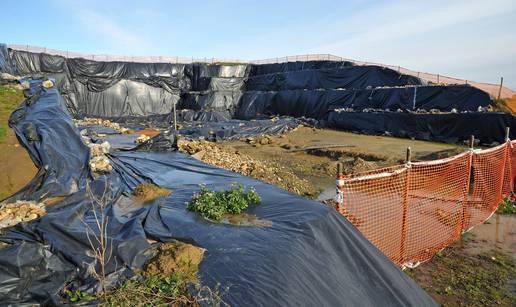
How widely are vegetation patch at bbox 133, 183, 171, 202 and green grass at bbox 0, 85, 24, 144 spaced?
421cm

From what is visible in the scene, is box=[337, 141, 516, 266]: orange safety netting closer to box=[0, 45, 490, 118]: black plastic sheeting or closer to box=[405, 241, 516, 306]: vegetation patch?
box=[405, 241, 516, 306]: vegetation patch

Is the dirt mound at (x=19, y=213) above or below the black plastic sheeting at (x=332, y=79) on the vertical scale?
below

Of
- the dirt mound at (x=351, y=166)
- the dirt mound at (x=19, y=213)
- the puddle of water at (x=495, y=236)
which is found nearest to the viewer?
the dirt mound at (x=19, y=213)

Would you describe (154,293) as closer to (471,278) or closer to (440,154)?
(471,278)

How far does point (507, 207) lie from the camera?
24.8ft


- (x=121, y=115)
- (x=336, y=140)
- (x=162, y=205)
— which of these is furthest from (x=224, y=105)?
(x=162, y=205)

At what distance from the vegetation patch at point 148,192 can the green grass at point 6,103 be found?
13.8 feet

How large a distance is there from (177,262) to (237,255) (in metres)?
0.56

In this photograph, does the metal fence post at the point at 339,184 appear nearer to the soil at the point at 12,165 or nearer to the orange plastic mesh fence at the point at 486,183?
the orange plastic mesh fence at the point at 486,183

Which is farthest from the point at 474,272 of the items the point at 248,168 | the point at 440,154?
the point at 440,154

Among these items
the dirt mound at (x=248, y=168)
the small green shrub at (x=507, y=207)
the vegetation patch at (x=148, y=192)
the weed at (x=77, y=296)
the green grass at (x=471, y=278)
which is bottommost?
the green grass at (x=471, y=278)

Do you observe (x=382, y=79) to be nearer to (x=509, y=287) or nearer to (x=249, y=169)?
(x=249, y=169)

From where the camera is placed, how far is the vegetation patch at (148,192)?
549 cm

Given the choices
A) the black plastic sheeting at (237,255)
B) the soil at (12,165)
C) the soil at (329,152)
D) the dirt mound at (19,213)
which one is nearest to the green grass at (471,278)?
the black plastic sheeting at (237,255)
